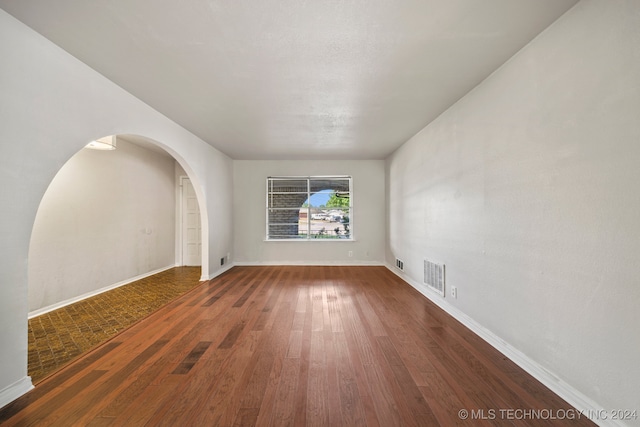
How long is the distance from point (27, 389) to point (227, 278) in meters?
3.17

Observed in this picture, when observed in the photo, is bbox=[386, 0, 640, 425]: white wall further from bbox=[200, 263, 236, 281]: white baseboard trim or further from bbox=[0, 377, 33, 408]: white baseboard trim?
bbox=[200, 263, 236, 281]: white baseboard trim

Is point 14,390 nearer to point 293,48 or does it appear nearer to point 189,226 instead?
point 293,48

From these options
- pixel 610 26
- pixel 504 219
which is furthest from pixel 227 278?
pixel 610 26

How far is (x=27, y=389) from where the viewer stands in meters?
1.78

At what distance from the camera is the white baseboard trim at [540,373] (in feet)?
4.96

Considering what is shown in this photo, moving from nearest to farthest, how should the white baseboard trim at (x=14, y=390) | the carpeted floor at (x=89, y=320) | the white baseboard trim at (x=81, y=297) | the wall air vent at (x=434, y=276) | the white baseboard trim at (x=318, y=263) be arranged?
the white baseboard trim at (x=14, y=390), the carpeted floor at (x=89, y=320), the white baseboard trim at (x=81, y=297), the wall air vent at (x=434, y=276), the white baseboard trim at (x=318, y=263)

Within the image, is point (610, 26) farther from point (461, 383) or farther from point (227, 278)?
point (227, 278)

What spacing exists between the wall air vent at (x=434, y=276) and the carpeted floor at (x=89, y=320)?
12.4 ft

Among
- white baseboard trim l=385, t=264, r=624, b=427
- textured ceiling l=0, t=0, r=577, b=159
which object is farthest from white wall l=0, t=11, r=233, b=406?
white baseboard trim l=385, t=264, r=624, b=427

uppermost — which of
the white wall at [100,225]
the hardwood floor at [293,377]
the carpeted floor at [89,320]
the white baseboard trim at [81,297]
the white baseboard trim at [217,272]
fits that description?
the white wall at [100,225]

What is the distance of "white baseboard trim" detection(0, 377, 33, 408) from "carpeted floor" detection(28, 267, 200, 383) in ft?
0.50

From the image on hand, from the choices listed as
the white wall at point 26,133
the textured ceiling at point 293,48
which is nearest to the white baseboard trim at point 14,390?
the white wall at point 26,133

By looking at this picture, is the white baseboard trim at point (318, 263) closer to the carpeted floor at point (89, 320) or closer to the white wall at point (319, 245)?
the white wall at point (319, 245)

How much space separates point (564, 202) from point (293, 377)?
228 centimetres
